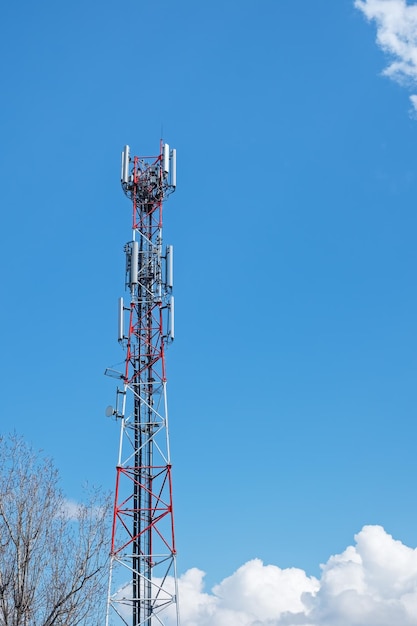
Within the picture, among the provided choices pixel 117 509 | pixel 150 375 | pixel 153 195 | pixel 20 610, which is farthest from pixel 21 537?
pixel 153 195

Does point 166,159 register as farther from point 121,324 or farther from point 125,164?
point 121,324

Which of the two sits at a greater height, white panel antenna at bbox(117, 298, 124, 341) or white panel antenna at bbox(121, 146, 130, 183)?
white panel antenna at bbox(121, 146, 130, 183)

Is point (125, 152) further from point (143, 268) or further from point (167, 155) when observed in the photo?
point (143, 268)

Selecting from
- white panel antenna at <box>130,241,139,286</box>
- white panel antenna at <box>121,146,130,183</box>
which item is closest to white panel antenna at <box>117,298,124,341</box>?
white panel antenna at <box>130,241,139,286</box>

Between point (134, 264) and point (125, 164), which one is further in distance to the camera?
point (125, 164)

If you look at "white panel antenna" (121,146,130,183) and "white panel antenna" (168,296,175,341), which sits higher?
"white panel antenna" (121,146,130,183)

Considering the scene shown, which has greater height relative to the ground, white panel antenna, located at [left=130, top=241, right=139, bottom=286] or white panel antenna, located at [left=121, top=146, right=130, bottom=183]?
white panel antenna, located at [left=121, top=146, right=130, bottom=183]

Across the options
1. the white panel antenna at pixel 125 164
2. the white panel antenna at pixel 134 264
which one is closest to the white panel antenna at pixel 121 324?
the white panel antenna at pixel 134 264

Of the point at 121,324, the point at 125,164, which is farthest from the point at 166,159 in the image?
the point at 121,324

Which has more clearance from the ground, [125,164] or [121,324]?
[125,164]

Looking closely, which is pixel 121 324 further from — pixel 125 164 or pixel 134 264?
pixel 125 164

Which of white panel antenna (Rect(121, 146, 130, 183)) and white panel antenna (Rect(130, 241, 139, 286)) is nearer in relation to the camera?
white panel antenna (Rect(130, 241, 139, 286))

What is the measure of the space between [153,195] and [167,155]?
2.07 meters

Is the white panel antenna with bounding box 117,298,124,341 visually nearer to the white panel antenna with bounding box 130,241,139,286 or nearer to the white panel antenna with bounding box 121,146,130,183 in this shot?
the white panel antenna with bounding box 130,241,139,286
